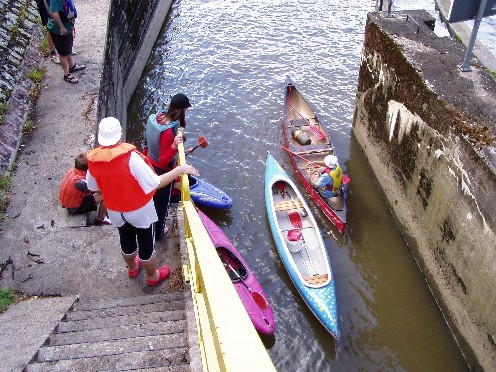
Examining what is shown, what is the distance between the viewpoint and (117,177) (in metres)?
4.20

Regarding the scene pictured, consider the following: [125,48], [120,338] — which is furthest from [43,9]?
[120,338]

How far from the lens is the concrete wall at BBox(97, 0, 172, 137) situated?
10.1 meters

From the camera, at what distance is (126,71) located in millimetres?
12586

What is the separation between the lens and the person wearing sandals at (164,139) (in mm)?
5435

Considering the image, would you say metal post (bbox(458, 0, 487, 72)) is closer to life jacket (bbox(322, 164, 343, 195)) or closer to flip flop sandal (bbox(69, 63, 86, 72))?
life jacket (bbox(322, 164, 343, 195))

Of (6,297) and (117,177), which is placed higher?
(117,177)

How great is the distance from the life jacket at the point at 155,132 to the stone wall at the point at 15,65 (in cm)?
264

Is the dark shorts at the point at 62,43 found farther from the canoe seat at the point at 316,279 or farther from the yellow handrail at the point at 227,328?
the yellow handrail at the point at 227,328

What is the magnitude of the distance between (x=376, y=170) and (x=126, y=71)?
22.7ft

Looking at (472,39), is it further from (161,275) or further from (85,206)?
(85,206)

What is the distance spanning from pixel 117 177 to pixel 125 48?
932cm

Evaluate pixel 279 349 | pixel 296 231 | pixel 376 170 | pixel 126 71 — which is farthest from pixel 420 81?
pixel 126 71

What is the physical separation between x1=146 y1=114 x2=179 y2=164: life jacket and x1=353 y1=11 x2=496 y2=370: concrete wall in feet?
13.2

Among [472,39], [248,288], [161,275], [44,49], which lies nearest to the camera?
[161,275]
